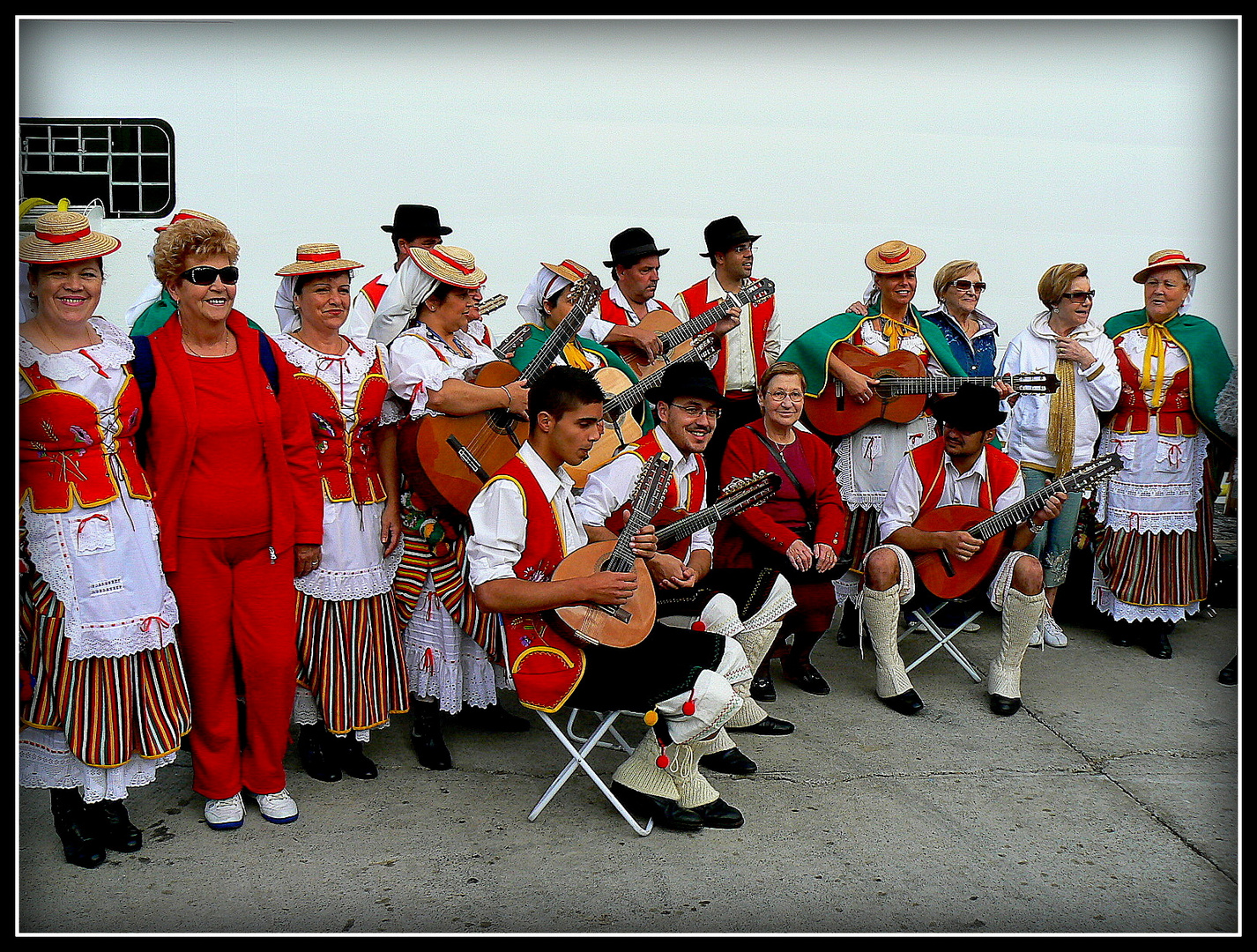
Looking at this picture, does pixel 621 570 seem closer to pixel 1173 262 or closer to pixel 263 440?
pixel 263 440

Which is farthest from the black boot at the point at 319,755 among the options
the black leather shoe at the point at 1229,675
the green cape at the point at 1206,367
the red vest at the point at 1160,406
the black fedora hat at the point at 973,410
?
the green cape at the point at 1206,367

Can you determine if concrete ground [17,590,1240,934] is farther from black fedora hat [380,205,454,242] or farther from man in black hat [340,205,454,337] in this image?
black fedora hat [380,205,454,242]

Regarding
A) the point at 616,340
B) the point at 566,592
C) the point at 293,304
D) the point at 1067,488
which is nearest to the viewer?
the point at 566,592

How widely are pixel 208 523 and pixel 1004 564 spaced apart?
10.0 feet

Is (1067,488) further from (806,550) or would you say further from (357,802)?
(357,802)

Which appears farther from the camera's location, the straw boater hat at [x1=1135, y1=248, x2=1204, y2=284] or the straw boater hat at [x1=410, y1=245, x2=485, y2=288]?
the straw boater hat at [x1=1135, y1=248, x2=1204, y2=284]

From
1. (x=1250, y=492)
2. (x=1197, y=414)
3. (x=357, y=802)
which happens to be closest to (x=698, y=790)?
(x=357, y=802)

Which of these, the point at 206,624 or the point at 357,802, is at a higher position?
the point at 206,624

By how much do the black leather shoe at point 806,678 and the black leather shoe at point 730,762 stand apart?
878 millimetres

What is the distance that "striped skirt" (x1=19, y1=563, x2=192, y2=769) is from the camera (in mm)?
3055

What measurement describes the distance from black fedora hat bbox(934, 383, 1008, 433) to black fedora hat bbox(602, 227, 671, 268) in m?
1.47

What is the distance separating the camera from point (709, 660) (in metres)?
3.32

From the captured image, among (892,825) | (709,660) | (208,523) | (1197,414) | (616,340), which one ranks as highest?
Answer: (616,340)

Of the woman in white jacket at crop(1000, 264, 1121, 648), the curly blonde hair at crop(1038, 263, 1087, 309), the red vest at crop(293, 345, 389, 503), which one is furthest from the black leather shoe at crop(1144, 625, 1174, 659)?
the red vest at crop(293, 345, 389, 503)
